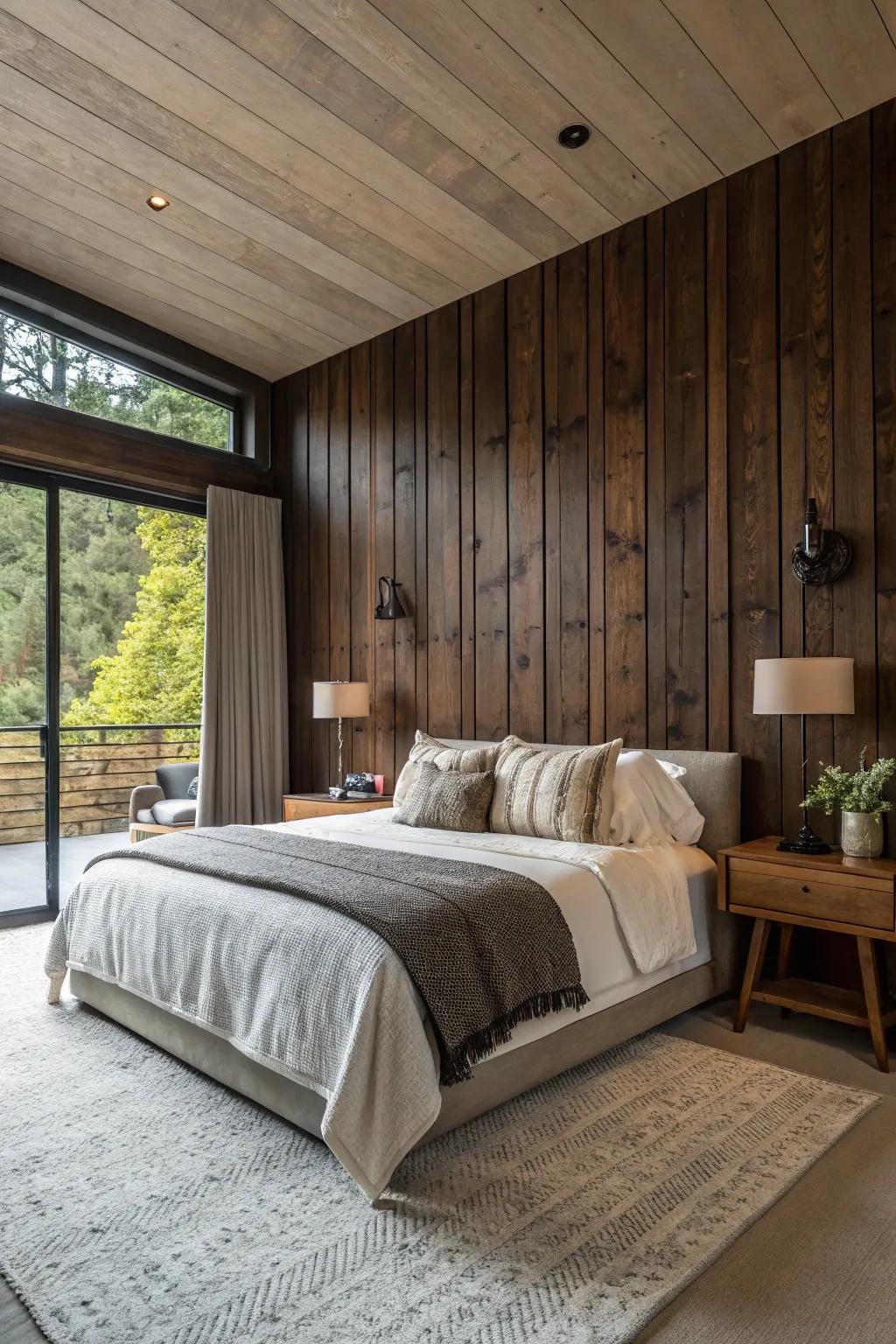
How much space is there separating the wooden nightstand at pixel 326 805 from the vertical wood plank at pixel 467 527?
0.61m

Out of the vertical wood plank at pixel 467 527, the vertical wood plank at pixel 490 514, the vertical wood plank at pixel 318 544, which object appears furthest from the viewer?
the vertical wood plank at pixel 318 544

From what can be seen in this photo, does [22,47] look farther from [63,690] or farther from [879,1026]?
[879,1026]

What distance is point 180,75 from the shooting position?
305 cm

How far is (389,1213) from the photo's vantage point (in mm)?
1934

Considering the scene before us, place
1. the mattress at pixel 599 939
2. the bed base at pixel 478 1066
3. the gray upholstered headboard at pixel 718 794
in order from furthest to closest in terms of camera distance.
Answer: the gray upholstered headboard at pixel 718 794, the mattress at pixel 599 939, the bed base at pixel 478 1066

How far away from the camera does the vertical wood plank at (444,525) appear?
447 centimetres

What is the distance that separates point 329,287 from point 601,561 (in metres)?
2.07

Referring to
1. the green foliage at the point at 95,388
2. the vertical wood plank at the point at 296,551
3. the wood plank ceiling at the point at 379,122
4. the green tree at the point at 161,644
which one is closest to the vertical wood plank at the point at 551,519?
the wood plank ceiling at the point at 379,122

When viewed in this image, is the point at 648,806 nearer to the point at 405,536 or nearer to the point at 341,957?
the point at 341,957

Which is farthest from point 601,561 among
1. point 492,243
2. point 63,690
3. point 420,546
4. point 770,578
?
point 63,690

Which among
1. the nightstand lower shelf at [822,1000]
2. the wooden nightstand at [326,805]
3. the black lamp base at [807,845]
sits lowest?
the nightstand lower shelf at [822,1000]

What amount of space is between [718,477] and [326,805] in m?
2.49

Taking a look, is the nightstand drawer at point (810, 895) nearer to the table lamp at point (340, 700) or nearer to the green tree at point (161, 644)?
the table lamp at point (340, 700)

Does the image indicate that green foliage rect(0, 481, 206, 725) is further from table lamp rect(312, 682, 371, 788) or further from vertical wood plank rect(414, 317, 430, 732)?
vertical wood plank rect(414, 317, 430, 732)
